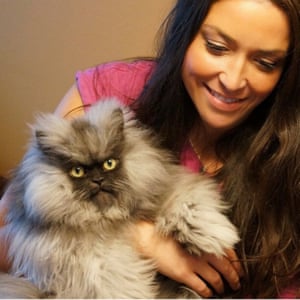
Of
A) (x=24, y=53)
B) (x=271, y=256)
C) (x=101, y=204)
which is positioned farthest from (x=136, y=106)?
(x=24, y=53)

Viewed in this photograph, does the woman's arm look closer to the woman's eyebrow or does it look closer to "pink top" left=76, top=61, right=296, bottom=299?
"pink top" left=76, top=61, right=296, bottom=299

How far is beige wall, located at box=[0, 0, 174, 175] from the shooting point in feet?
5.46

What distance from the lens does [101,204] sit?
3.07 feet

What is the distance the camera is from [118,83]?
1305mm

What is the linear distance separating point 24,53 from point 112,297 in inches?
46.7

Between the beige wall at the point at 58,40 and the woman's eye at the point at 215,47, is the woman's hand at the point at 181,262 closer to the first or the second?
the woman's eye at the point at 215,47

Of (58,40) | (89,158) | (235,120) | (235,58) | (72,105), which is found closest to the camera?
(89,158)

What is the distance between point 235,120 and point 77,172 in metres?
0.44

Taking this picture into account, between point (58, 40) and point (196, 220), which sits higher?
point (58, 40)

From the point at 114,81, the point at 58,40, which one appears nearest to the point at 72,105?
the point at 114,81

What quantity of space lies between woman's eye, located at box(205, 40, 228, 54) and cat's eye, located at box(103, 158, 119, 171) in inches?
13.3

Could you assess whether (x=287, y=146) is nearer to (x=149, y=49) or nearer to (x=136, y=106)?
(x=136, y=106)

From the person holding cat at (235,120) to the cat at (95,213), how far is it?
65 mm

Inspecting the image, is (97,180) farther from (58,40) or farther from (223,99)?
(58,40)
